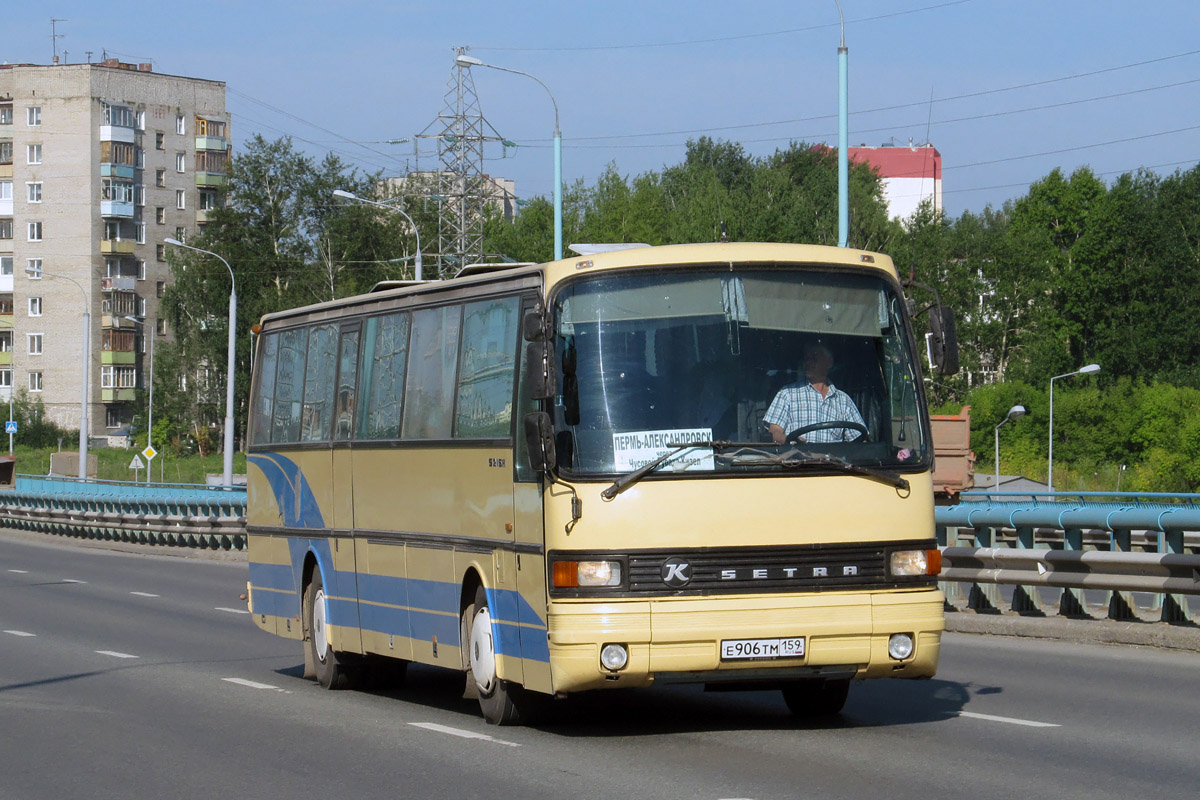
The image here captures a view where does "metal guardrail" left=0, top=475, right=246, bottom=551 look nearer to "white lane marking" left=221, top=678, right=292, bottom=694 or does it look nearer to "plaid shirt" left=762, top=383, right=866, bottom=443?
"white lane marking" left=221, top=678, right=292, bottom=694

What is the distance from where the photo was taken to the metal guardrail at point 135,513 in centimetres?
3853

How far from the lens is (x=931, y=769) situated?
28.0 feet

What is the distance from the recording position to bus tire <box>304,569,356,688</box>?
13.5 meters

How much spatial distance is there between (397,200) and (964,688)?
3519 inches

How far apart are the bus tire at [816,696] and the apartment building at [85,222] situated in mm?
97615

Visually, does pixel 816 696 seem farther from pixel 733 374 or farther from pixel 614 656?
pixel 733 374

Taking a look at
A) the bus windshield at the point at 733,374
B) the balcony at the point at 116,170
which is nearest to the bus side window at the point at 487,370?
the bus windshield at the point at 733,374

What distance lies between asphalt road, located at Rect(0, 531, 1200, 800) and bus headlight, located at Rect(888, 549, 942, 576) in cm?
88

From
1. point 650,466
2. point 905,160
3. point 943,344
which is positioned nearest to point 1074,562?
point 943,344

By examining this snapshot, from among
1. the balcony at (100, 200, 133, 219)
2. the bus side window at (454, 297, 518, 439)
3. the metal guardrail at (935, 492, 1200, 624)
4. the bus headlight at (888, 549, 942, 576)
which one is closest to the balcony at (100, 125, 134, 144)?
the balcony at (100, 200, 133, 219)

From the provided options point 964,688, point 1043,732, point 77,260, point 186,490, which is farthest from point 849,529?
point 77,260

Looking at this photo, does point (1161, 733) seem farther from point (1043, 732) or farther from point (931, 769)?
point (931, 769)

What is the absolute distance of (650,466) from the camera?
948 centimetres

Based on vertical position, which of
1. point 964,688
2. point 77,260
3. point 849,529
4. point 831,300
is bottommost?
point 964,688
